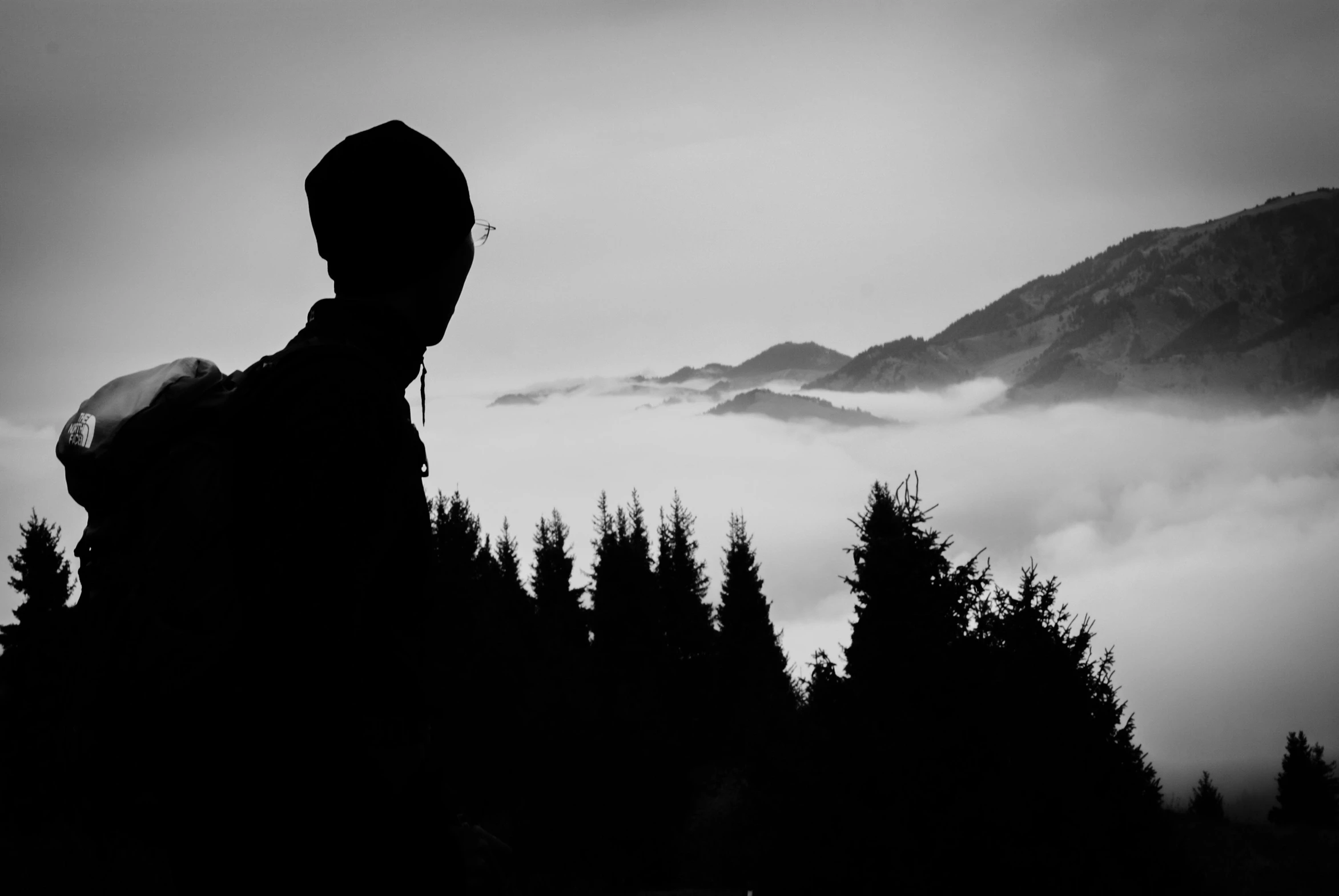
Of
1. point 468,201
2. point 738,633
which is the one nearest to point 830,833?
point 468,201

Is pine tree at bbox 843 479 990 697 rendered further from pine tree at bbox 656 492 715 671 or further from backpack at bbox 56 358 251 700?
pine tree at bbox 656 492 715 671

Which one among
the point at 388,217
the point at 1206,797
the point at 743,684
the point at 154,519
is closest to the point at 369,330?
the point at 388,217

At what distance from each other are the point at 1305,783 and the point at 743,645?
128ft

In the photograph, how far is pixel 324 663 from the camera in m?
1.98

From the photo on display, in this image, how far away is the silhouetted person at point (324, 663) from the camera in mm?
1956

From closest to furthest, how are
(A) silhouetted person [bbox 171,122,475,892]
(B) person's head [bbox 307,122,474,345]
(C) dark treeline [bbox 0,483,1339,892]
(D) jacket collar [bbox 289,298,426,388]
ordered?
1. (A) silhouetted person [bbox 171,122,475,892]
2. (D) jacket collar [bbox 289,298,426,388]
3. (B) person's head [bbox 307,122,474,345]
4. (C) dark treeline [bbox 0,483,1339,892]

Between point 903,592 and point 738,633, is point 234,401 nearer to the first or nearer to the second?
point 903,592

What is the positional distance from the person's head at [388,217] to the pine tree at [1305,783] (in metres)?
82.1

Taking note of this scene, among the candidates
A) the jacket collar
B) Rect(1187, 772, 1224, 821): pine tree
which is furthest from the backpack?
Rect(1187, 772, 1224, 821): pine tree

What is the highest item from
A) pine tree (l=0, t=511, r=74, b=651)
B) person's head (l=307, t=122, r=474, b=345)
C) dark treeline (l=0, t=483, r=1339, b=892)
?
pine tree (l=0, t=511, r=74, b=651)

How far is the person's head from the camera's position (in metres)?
2.43

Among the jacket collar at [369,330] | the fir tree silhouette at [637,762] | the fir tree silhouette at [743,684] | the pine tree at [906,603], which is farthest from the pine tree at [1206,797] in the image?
the jacket collar at [369,330]

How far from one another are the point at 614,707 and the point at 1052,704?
4686cm

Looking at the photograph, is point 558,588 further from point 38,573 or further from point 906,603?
point 906,603
